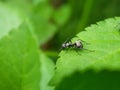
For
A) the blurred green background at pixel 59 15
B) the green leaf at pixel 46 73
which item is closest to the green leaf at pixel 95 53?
the green leaf at pixel 46 73

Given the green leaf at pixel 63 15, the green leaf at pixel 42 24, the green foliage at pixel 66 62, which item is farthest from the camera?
the green leaf at pixel 63 15

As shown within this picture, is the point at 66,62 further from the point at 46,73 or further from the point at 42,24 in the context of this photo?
the point at 42,24

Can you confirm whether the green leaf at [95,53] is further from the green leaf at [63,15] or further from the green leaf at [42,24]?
the green leaf at [63,15]

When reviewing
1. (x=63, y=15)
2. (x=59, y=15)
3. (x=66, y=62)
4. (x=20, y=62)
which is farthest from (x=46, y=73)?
(x=59, y=15)

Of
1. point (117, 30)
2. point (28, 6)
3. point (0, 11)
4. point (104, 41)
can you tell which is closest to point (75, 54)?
point (104, 41)

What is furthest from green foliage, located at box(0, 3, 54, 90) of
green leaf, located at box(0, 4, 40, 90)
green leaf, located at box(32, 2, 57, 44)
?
green leaf, located at box(32, 2, 57, 44)

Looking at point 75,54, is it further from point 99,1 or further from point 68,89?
point 99,1

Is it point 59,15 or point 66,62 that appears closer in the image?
point 66,62
